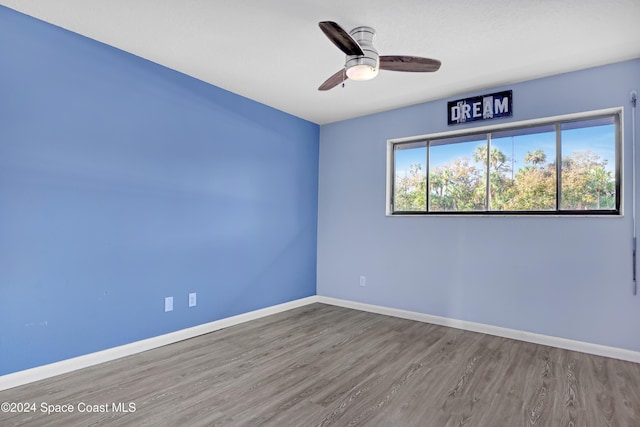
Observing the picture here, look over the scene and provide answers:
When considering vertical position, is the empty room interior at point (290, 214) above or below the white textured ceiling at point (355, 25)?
below

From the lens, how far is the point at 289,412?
1949mm

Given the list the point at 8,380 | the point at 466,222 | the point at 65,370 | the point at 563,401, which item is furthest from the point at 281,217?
the point at 563,401

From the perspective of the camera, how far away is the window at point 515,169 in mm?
2979

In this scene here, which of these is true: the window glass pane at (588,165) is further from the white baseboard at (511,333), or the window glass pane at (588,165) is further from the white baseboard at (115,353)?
the white baseboard at (115,353)

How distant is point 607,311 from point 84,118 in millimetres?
4578

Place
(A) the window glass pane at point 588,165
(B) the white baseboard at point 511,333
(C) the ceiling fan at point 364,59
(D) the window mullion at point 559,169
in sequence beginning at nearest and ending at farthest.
A: 1. (C) the ceiling fan at point 364,59
2. (B) the white baseboard at point 511,333
3. (A) the window glass pane at point 588,165
4. (D) the window mullion at point 559,169

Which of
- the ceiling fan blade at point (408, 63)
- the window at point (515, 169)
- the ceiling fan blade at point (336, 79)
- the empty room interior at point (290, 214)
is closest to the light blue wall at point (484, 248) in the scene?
the empty room interior at point (290, 214)

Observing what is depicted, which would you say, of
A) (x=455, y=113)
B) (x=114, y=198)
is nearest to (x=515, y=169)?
(x=455, y=113)

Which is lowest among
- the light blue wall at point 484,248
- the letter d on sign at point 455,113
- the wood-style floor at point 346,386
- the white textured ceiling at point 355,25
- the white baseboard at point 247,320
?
the wood-style floor at point 346,386

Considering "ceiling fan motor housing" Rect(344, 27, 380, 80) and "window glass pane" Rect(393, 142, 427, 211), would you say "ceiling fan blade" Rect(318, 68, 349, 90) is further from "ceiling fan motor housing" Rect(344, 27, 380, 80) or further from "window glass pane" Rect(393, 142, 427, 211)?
"window glass pane" Rect(393, 142, 427, 211)

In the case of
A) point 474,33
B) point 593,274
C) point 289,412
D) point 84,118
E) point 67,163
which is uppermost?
point 474,33

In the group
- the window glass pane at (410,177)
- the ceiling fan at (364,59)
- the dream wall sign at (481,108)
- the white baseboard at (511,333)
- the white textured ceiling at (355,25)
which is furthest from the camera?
the window glass pane at (410,177)

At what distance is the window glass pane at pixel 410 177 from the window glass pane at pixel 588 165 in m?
1.38

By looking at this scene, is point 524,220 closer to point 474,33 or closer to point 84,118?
point 474,33
